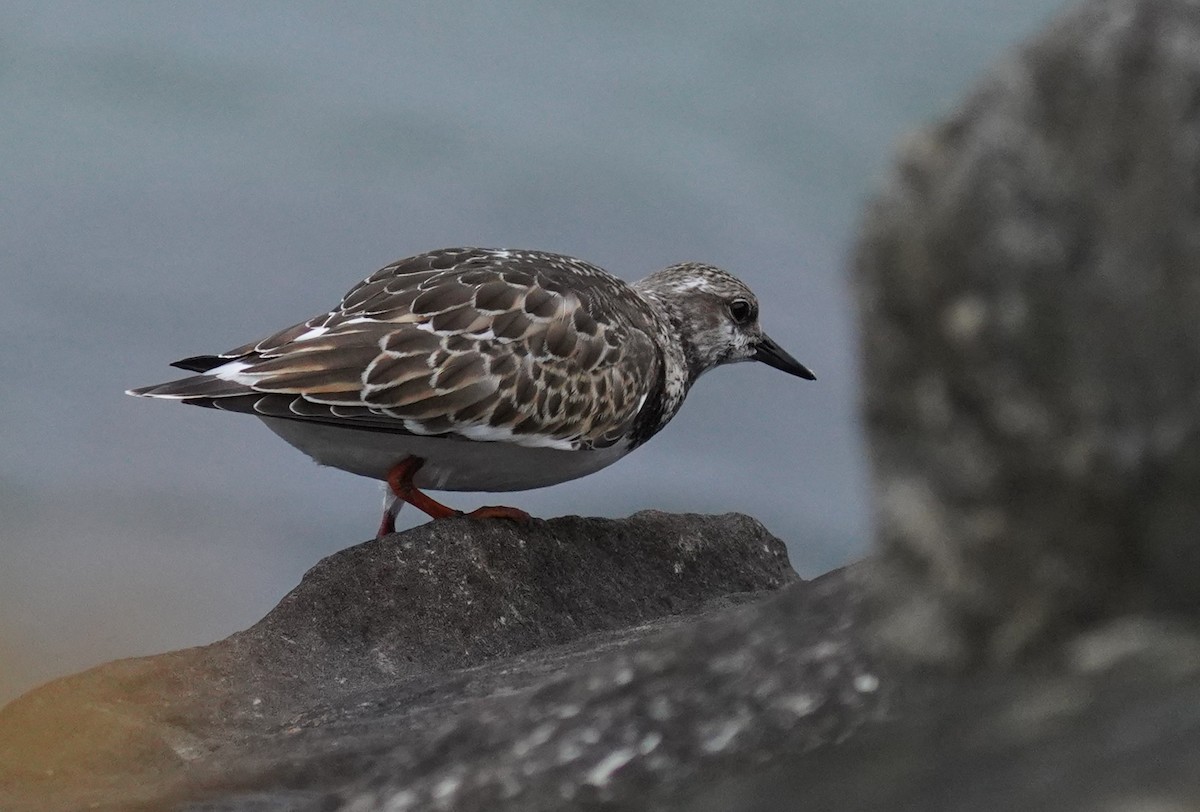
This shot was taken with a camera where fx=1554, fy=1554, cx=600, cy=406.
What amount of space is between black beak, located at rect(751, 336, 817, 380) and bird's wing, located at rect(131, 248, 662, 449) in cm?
166

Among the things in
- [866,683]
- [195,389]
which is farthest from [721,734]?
[195,389]

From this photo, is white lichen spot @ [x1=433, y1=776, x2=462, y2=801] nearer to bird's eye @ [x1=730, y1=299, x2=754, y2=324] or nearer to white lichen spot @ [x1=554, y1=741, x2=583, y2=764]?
white lichen spot @ [x1=554, y1=741, x2=583, y2=764]

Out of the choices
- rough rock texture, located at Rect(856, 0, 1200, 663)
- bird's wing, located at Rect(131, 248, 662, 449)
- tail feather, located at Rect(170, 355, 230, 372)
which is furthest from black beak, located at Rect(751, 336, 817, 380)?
rough rock texture, located at Rect(856, 0, 1200, 663)

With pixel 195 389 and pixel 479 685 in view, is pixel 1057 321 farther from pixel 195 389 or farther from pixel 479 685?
pixel 195 389

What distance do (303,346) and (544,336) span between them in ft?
3.95

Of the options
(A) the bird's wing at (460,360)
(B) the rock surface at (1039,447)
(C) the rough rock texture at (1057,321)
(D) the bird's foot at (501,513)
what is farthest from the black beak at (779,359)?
(C) the rough rock texture at (1057,321)

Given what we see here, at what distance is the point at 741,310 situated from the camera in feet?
30.9

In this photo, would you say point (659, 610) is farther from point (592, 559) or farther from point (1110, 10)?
point (1110, 10)

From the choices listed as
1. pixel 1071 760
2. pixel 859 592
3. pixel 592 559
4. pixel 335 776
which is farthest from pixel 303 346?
pixel 1071 760

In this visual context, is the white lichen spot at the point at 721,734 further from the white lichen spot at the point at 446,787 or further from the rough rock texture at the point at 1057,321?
the rough rock texture at the point at 1057,321

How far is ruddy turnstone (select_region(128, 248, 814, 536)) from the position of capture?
7109mm

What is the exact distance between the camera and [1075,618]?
262cm

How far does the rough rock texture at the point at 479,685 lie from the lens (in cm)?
363

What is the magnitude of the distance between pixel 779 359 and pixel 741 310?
611 millimetres
